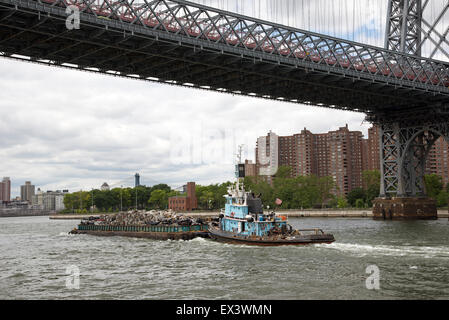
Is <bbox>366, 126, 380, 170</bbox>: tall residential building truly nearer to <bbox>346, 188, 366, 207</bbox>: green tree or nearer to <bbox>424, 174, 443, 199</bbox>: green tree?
<bbox>346, 188, 366, 207</bbox>: green tree

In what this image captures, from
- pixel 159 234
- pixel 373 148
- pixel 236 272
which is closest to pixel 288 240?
pixel 236 272

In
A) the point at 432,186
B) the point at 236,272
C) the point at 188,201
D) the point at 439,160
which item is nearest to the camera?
the point at 236,272

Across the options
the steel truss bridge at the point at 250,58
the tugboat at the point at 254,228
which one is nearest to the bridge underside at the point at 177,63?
the steel truss bridge at the point at 250,58

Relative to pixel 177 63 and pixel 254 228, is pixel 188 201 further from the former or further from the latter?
pixel 254 228

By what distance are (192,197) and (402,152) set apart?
93205 mm

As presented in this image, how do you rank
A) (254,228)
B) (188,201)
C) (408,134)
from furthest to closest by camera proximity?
(188,201) < (408,134) < (254,228)

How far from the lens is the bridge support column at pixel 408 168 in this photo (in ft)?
247

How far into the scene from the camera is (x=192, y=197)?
16050 cm

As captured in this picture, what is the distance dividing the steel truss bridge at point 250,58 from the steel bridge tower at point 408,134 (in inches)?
6.9

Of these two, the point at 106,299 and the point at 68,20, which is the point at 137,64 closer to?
the point at 68,20

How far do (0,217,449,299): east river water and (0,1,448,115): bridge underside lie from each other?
18.6m

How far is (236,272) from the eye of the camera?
28.3m

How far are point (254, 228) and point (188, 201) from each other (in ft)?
389

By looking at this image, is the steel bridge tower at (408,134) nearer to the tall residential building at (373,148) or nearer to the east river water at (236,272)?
the east river water at (236,272)
